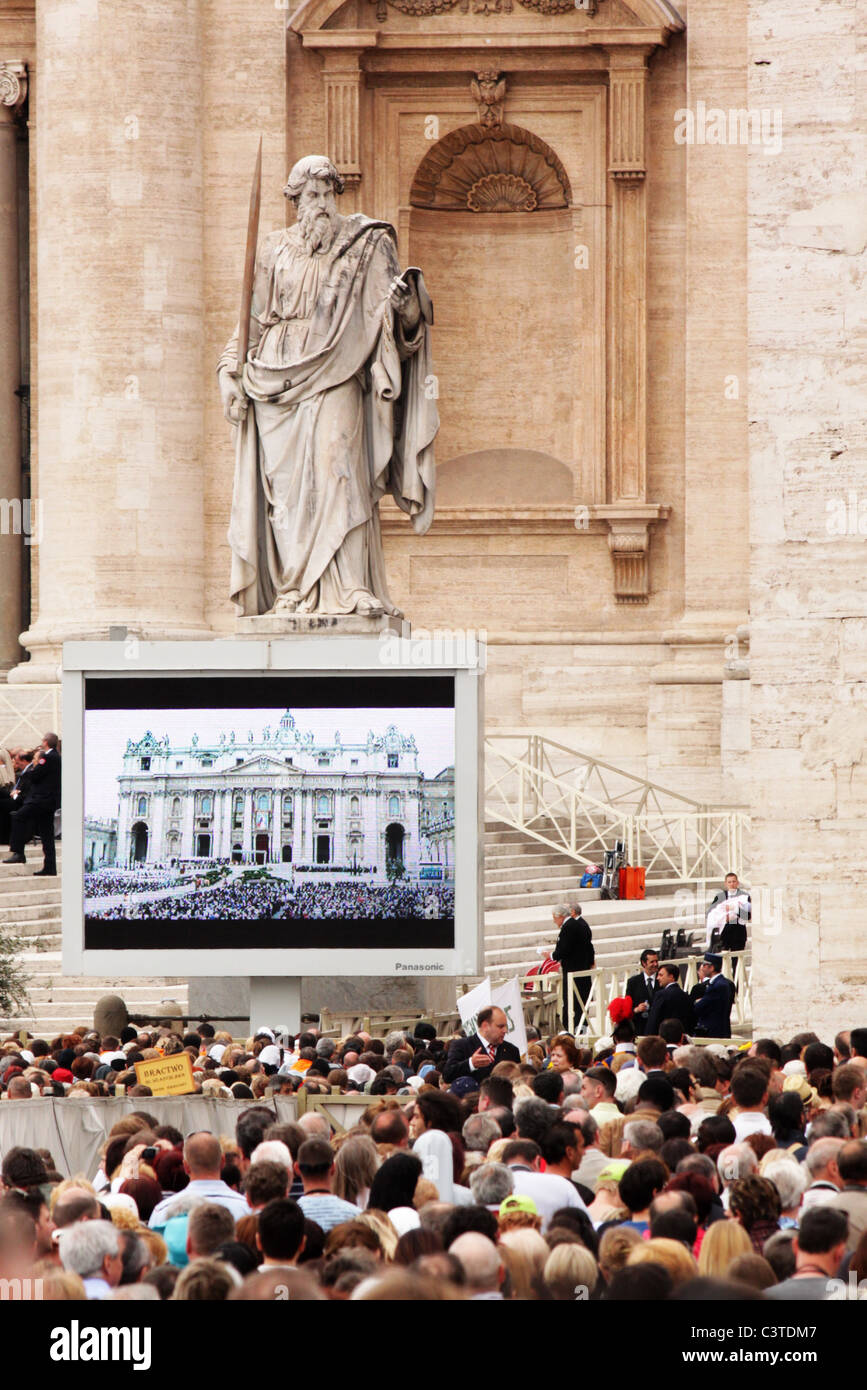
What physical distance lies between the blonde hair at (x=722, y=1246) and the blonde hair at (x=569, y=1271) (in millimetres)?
293

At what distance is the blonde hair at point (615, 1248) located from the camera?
6.50 meters

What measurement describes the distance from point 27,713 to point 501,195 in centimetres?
924

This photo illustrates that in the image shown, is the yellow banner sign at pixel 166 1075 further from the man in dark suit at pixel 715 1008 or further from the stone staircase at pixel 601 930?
the stone staircase at pixel 601 930

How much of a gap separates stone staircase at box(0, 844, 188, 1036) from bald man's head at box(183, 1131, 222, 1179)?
9530mm

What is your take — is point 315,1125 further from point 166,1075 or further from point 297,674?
point 297,674

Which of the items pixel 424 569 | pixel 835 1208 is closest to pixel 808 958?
pixel 835 1208

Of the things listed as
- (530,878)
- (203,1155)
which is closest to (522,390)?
(530,878)

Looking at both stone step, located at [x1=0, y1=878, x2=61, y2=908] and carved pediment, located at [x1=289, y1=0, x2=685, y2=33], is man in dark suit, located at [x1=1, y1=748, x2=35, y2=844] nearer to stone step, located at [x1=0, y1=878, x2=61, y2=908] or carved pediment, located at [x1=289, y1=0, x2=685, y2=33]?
stone step, located at [x1=0, y1=878, x2=61, y2=908]

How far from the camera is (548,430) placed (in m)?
30.7

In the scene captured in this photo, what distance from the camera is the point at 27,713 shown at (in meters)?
27.5

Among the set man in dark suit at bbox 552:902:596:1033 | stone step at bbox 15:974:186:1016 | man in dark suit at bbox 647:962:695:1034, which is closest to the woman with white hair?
man in dark suit at bbox 647:962:695:1034

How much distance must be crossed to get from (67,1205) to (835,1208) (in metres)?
2.25
